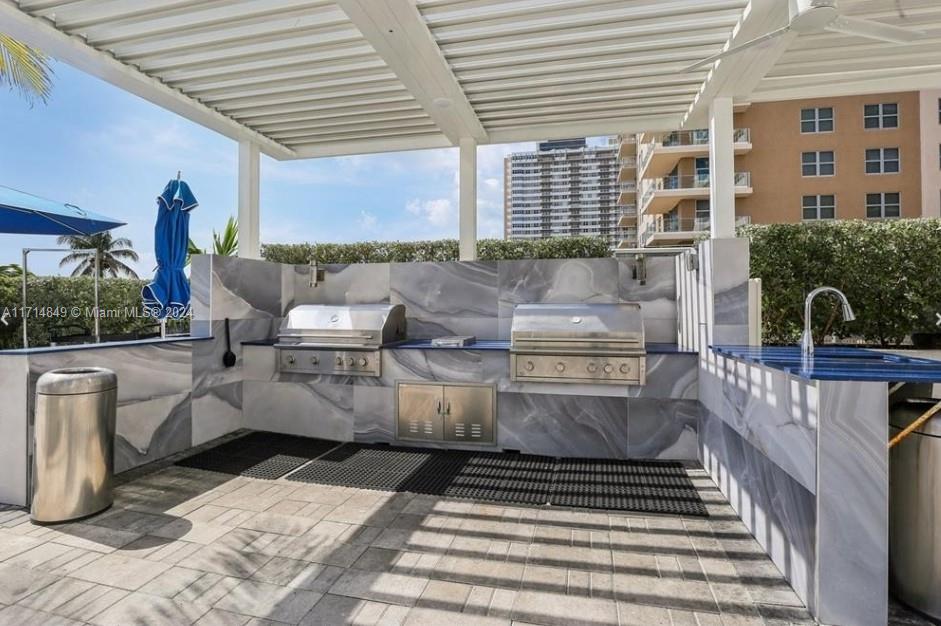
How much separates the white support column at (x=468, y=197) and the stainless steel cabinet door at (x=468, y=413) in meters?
1.63

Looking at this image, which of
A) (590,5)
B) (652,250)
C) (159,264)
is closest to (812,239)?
(652,250)

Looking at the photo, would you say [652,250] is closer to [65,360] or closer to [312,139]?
[312,139]

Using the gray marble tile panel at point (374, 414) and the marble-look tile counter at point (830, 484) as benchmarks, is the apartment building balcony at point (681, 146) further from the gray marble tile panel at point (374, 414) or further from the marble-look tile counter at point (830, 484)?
the marble-look tile counter at point (830, 484)

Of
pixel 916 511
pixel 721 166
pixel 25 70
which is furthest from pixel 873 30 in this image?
pixel 25 70

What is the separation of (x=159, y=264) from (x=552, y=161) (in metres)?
55.8

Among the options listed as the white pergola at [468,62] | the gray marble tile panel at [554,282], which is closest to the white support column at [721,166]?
the white pergola at [468,62]

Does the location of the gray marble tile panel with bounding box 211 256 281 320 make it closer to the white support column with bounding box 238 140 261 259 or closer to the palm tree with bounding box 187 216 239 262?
the white support column with bounding box 238 140 261 259

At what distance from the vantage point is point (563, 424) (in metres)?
3.87

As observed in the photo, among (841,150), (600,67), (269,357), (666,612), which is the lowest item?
(666,612)

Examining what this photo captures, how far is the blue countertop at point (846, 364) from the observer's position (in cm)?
185

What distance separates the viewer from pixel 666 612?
1.90 metres

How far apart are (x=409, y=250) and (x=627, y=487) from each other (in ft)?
27.3

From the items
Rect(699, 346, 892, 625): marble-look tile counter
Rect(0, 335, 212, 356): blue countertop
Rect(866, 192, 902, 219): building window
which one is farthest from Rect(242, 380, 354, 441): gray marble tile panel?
Rect(866, 192, 902, 219): building window

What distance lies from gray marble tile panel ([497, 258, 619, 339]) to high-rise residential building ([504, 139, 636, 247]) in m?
50.2
